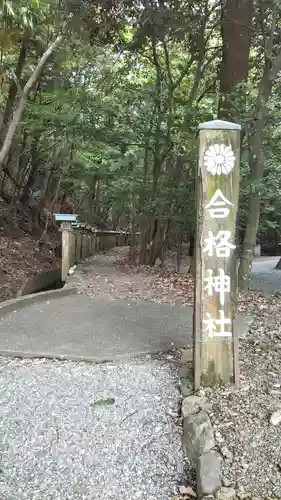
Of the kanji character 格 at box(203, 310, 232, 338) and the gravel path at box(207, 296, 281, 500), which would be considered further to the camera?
the kanji character 格 at box(203, 310, 232, 338)

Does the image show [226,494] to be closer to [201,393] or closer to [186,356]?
[201,393]

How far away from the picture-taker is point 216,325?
3543 mm

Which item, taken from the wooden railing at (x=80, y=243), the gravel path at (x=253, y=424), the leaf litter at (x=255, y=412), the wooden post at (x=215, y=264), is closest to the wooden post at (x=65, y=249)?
the wooden railing at (x=80, y=243)

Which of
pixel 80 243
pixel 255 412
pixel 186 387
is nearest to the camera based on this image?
pixel 255 412

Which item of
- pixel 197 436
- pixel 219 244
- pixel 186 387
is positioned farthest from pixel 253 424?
pixel 219 244

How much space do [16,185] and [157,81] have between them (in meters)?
5.62

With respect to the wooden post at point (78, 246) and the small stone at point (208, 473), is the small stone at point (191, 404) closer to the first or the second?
the small stone at point (208, 473)

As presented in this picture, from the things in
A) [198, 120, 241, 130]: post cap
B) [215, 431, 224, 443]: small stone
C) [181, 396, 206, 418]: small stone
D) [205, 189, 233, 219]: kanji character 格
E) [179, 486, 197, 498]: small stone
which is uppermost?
[198, 120, 241, 130]: post cap

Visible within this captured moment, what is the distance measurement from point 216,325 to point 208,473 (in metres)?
1.13

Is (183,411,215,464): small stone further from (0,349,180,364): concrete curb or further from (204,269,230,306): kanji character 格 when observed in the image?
(0,349,180,364): concrete curb

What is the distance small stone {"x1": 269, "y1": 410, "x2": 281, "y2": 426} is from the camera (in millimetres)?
3029

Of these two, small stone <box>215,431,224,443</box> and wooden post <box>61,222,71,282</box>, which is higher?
wooden post <box>61,222,71,282</box>

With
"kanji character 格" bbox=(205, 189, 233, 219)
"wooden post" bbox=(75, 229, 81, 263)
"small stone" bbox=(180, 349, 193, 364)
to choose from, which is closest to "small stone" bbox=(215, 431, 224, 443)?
"small stone" bbox=(180, 349, 193, 364)

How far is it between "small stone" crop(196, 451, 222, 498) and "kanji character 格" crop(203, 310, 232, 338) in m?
0.92
